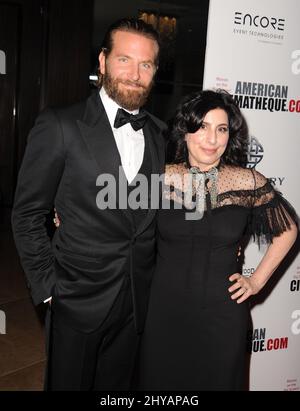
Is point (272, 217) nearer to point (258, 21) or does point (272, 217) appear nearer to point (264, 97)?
point (264, 97)

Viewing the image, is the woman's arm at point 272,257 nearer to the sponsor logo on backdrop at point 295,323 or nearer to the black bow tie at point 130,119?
the black bow tie at point 130,119

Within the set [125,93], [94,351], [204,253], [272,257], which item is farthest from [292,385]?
[125,93]

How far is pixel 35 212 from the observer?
7.29 feet

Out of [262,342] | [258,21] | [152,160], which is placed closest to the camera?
[152,160]

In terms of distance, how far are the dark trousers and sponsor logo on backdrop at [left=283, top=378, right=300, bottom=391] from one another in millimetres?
1558

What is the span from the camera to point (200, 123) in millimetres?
2301

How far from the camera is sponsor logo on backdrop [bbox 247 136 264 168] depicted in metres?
3.06

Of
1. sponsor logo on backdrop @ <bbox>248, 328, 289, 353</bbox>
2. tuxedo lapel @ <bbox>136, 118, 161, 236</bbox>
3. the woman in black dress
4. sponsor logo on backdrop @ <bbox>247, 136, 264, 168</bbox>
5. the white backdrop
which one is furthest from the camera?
sponsor logo on backdrop @ <bbox>248, 328, 289, 353</bbox>

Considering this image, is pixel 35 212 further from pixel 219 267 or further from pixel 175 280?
pixel 219 267

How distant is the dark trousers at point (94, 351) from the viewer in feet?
7.27

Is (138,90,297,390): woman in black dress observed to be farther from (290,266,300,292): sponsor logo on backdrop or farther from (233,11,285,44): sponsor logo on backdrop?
(290,266,300,292): sponsor logo on backdrop

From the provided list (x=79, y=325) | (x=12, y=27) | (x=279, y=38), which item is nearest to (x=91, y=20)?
(x=12, y=27)

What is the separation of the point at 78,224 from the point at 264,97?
1.61m
